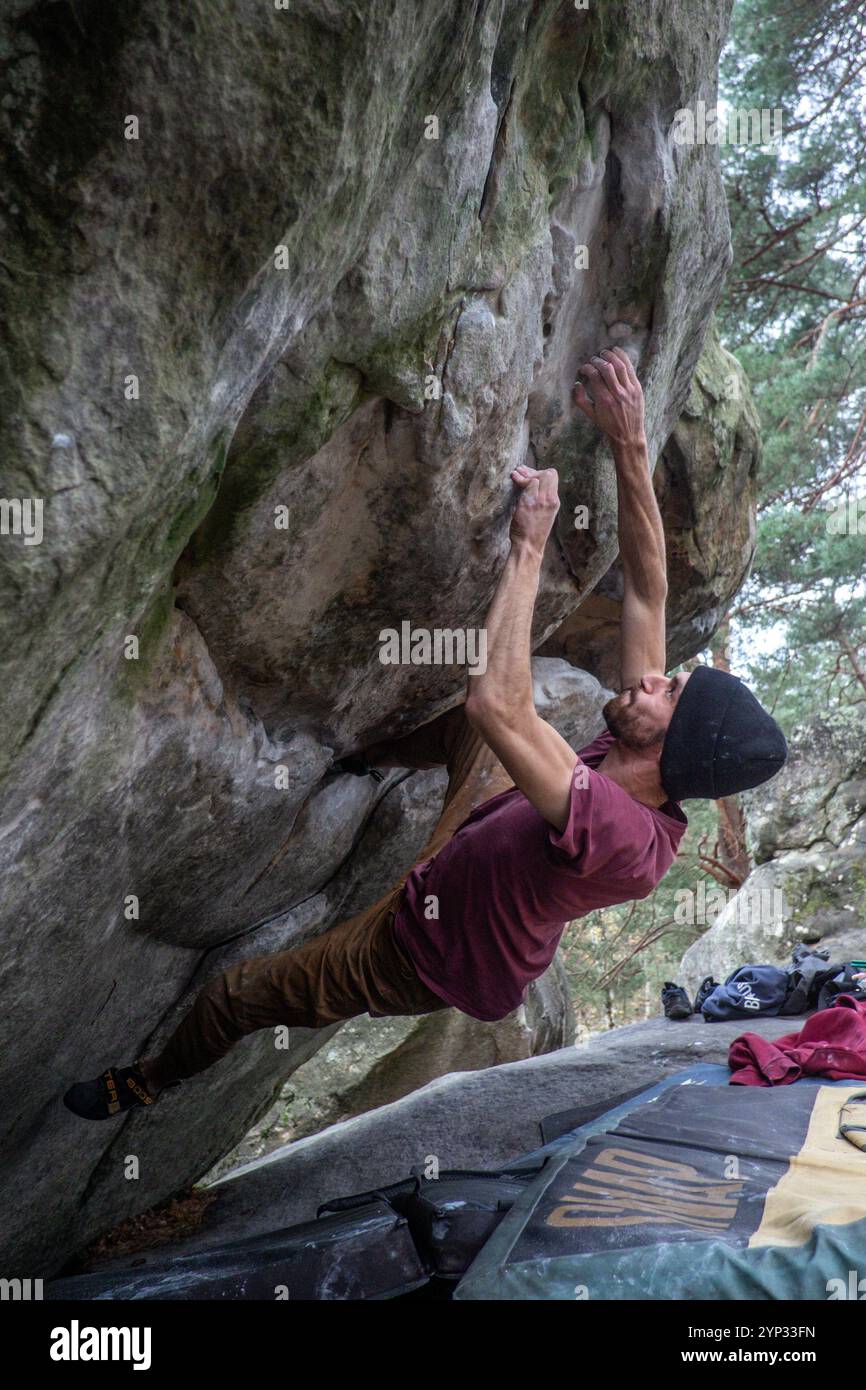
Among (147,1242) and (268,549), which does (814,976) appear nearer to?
(147,1242)

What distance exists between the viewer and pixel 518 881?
11.6 feet

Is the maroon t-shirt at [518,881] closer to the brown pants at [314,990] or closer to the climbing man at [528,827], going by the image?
the climbing man at [528,827]

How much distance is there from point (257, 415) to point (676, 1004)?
6213mm

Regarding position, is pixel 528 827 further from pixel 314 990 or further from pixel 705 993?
pixel 705 993

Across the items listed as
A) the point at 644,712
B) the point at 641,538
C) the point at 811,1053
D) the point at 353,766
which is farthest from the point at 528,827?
the point at 811,1053

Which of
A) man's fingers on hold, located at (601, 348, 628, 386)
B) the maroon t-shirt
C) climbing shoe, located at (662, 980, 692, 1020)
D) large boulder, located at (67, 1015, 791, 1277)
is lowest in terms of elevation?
large boulder, located at (67, 1015, 791, 1277)

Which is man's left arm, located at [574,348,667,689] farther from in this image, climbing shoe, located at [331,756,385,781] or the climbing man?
climbing shoe, located at [331,756,385,781]

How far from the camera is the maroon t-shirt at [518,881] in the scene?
334cm

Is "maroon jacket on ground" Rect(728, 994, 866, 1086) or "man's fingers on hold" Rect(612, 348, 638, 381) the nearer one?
"man's fingers on hold" Rect(612, 348, 638, 381)

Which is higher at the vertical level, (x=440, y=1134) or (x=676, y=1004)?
(x=676, y=1004)

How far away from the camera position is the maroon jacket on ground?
508cm

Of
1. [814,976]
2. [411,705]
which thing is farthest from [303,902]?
[814,976]

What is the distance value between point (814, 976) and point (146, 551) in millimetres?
6141

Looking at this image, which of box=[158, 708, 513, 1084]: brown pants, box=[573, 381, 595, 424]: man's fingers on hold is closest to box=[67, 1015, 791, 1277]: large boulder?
box=[158, 708, 513, 1084]: brown pants
